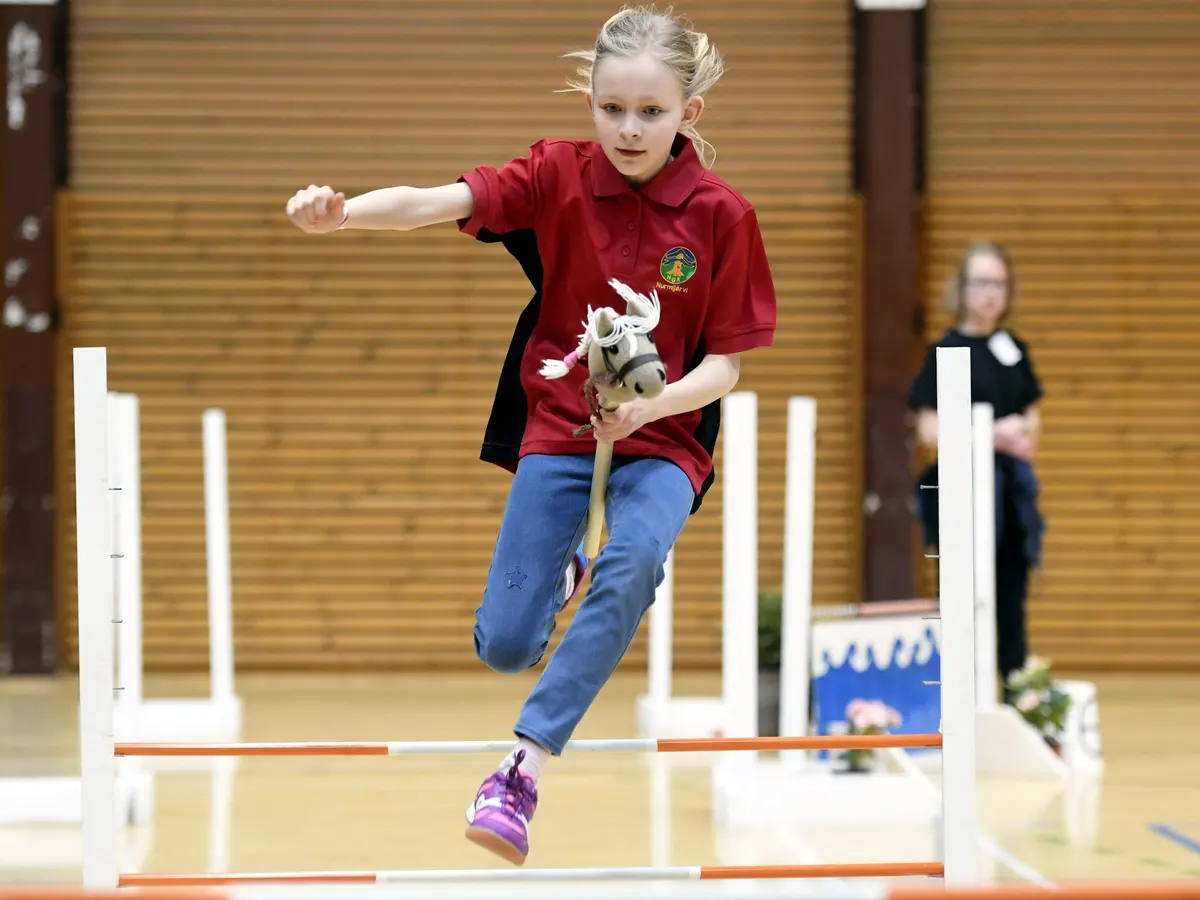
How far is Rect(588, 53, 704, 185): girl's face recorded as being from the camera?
2.80 meters

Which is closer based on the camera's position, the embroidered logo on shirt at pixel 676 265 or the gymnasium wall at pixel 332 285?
the embroidered logo on shirt at pixel 676 265

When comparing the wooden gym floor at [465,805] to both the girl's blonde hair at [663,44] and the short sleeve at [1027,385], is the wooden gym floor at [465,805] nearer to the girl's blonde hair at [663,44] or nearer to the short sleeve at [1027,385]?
the short sleeve at [1027,385]

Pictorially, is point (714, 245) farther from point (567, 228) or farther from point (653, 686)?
point (653, 686)

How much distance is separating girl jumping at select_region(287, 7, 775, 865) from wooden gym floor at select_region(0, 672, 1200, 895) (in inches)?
65.2

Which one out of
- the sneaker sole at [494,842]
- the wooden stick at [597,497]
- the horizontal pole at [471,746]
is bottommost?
the sneaker sole at [494,842]

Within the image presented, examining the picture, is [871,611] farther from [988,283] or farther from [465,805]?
[465,805]

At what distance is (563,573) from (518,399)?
367 mm

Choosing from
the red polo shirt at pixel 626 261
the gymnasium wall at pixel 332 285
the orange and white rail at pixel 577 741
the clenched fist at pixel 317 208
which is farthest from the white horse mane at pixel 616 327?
the gymnasium wall at pixel 332 285

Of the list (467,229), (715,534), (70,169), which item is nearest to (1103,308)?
(715,534)

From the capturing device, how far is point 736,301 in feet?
9.82

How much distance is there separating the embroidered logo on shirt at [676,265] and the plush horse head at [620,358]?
0.21 meters

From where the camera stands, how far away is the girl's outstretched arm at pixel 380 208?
262 cm

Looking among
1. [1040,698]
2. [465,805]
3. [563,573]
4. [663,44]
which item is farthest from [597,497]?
[1040,698]

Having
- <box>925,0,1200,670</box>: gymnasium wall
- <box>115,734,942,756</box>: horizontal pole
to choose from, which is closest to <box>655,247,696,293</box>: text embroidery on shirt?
<box>115,734,942,756</box>: horizontal pole
